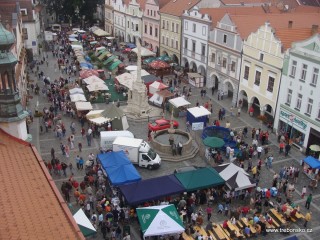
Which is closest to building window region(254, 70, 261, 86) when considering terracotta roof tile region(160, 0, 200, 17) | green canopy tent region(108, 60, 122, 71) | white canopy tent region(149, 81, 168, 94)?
white canopy tent region(149, 81, 168, 94)

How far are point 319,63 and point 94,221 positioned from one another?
1983 cm

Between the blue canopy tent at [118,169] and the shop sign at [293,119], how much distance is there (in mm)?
14878

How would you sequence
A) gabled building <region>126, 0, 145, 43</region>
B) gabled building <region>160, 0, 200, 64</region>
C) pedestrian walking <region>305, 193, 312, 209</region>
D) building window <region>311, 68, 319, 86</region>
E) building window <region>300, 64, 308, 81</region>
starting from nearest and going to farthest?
pedestrian walking <region>305, 193, 312, 209</region> → building window <region>311, 68, 319, 86</region> → building window <region>300, 64, 308, 81</region> → gabled building <region>160, 0, 200, 64</region> → gabled building <region>126, 0, 145, 43</region>

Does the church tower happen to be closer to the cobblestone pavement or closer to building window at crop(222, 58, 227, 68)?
the cobblestone pavement

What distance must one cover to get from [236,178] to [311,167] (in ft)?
22.2

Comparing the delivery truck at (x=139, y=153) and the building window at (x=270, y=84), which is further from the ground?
the building window at (x=270, y=84)

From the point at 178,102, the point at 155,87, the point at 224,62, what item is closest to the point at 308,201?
the point at 178,102

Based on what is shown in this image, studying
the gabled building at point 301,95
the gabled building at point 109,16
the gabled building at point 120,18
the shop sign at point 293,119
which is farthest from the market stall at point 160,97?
the gabled building at point 109,16

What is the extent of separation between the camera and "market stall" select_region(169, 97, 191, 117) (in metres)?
37.9

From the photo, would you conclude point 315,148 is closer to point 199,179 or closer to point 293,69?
point 293,69

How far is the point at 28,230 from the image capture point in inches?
380

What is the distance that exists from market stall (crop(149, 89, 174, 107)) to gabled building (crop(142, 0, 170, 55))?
20.7m

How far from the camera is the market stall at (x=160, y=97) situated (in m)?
40.2

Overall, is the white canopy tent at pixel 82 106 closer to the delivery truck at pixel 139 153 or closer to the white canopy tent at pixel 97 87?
the white canopy tent at pixel 97 87
